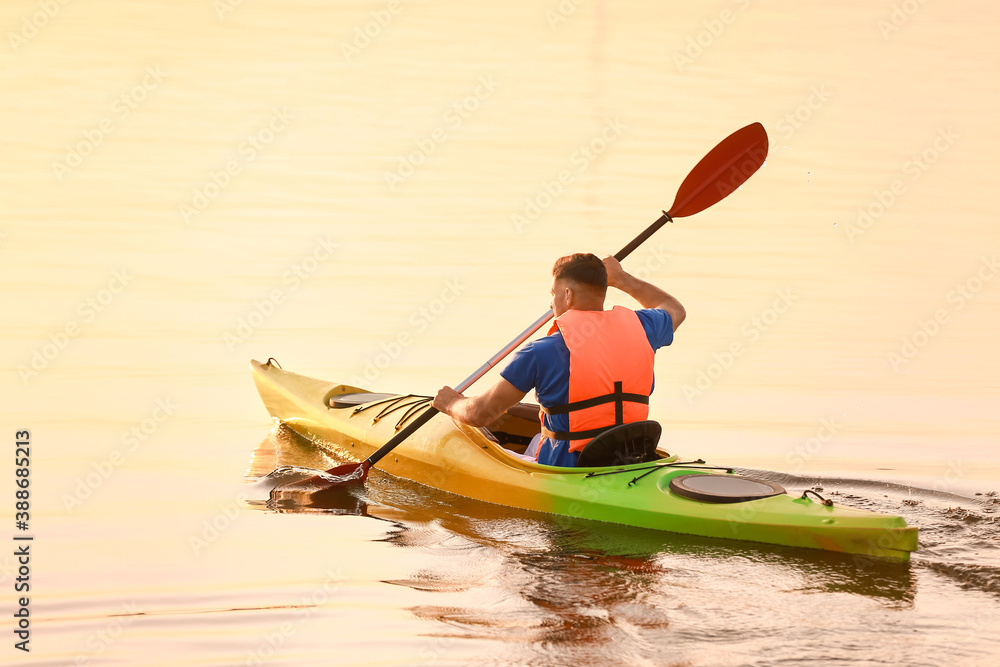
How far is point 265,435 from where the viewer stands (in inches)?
284

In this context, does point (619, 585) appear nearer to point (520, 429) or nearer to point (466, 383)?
point (466, 383)

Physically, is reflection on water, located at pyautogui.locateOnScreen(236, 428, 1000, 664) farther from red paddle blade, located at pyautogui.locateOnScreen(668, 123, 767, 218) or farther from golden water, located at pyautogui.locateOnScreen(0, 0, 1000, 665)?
red paddle blade, located at pyautogui.locateOnScreen(668, 123, 767, 218)

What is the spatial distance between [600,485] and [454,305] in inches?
191

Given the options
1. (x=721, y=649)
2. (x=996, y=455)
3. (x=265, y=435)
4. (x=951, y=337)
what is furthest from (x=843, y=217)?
(x=721, y=649)

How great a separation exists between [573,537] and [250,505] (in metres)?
1.59

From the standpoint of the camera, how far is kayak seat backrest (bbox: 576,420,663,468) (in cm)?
529

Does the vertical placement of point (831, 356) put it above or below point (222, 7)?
below

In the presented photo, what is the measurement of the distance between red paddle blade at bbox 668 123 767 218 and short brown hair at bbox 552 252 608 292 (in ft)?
5.46

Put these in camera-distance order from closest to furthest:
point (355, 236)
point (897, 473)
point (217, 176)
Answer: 1. point (897, 473)
2. point (355, 236)
3. point (217, 176)

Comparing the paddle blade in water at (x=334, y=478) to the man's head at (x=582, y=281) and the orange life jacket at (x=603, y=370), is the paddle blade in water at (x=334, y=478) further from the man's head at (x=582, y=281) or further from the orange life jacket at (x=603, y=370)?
the man's head at (x=582, y=281)

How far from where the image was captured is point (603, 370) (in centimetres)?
523

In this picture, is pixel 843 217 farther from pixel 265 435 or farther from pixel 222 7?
pixel 222 7

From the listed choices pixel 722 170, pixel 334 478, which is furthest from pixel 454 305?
pixel 334 478

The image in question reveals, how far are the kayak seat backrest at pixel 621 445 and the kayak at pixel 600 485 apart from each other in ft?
0.11
